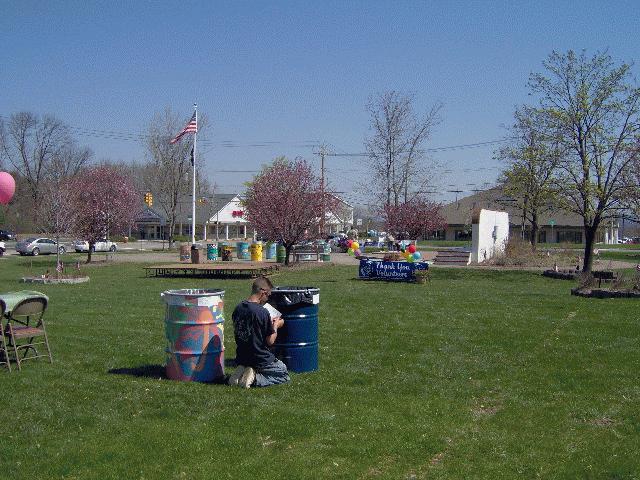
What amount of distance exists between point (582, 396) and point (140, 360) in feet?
19.4

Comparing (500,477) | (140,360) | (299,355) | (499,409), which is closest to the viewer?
(500,477)

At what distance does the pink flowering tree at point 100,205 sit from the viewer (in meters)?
38.8

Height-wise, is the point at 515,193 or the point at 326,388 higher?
the point at 515,193

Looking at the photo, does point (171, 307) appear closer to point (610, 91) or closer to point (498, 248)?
point (610, 91)

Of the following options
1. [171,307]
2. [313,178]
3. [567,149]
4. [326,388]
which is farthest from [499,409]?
[313,178]

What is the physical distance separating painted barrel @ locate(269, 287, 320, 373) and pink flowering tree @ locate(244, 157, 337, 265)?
25288 millimetres

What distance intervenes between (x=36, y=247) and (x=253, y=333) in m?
47.6

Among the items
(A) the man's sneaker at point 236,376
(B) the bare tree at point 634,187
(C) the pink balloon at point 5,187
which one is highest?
(B) the bare tree at point 634,187

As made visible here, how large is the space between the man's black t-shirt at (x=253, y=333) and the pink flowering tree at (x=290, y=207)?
25976mm

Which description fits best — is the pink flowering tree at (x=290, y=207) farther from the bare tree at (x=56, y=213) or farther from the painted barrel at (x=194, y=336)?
the painted barrel at (x=194, y=336)

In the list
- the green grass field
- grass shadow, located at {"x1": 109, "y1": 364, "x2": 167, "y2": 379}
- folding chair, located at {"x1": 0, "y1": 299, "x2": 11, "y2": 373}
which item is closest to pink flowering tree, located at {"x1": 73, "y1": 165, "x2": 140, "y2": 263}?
the green grass field

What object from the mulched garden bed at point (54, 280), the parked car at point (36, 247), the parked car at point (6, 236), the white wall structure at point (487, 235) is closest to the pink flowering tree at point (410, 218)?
the white wall structure at point (487, 235)

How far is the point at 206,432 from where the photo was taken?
Answer: 679cm

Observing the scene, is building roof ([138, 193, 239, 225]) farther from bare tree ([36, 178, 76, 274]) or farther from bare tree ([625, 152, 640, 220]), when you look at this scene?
bare tree ([625, 152, 640, 220])
